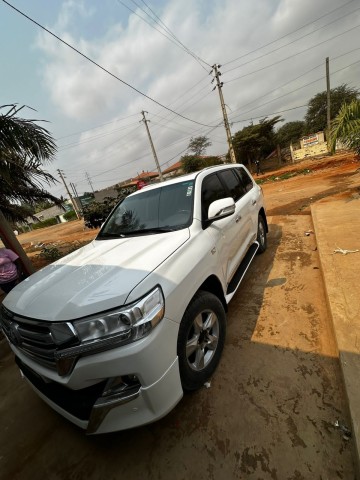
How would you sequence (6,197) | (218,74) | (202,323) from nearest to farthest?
(202,323)
(6,197)
(218,74)

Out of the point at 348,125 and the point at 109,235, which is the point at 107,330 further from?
the point at 348,125

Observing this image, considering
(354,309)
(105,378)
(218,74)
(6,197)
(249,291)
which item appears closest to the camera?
(105,378)

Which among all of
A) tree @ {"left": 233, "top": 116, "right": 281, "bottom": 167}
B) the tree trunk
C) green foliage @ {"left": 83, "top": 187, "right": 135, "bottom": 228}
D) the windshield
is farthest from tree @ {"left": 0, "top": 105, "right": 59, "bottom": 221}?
tree @ {"left": 233, "top": 116, "right": 281, "bottom": 167}

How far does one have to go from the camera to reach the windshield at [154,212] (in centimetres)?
257

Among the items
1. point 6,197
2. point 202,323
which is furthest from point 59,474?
point 6,197

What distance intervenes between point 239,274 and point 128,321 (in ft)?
6.18

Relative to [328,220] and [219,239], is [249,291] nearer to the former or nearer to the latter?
[219,239]

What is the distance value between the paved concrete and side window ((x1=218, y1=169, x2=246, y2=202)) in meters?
1.54

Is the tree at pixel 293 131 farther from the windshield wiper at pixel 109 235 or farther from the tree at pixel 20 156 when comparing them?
the windshield wiper at pixel 109 235

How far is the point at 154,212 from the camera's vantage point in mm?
2840

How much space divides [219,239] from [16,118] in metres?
4.51

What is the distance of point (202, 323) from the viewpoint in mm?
2084

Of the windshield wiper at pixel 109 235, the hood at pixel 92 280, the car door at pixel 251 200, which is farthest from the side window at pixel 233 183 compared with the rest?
the windshield wiper at pixel 109 235

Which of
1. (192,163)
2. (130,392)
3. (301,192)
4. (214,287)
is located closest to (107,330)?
(130,392)
